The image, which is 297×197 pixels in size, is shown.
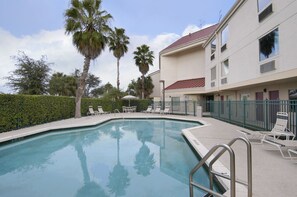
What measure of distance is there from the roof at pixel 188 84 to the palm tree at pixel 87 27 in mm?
13297

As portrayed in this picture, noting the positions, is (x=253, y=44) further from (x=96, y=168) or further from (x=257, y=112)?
(x=96, y=168)

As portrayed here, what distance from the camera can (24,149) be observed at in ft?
31.4

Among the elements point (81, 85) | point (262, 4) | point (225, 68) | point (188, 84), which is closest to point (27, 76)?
point (81, 85)

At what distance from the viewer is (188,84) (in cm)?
2888

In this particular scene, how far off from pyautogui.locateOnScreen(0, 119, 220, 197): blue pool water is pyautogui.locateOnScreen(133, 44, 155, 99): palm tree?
79.0 feet

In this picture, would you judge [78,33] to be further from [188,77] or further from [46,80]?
[188,77]

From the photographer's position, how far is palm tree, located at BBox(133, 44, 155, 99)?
3406 centimetres

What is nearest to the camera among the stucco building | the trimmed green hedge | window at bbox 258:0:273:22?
the stucco building

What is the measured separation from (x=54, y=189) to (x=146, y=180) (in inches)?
96.8

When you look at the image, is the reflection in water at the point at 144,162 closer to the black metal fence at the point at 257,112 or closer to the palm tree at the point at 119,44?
the black metal fence at the point at 257,112

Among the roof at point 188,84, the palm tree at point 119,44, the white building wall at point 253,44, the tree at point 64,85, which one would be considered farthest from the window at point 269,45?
the tree at point 64,85

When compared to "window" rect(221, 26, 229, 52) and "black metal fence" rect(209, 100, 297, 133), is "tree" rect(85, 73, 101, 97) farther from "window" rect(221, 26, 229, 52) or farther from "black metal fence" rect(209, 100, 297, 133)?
"black metal fence" rect(209, 100, 297, 133)

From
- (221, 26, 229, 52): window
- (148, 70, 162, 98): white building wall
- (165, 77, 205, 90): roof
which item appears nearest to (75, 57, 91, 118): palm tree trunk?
(221, 26, 229, 52): window

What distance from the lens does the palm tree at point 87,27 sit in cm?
1889
